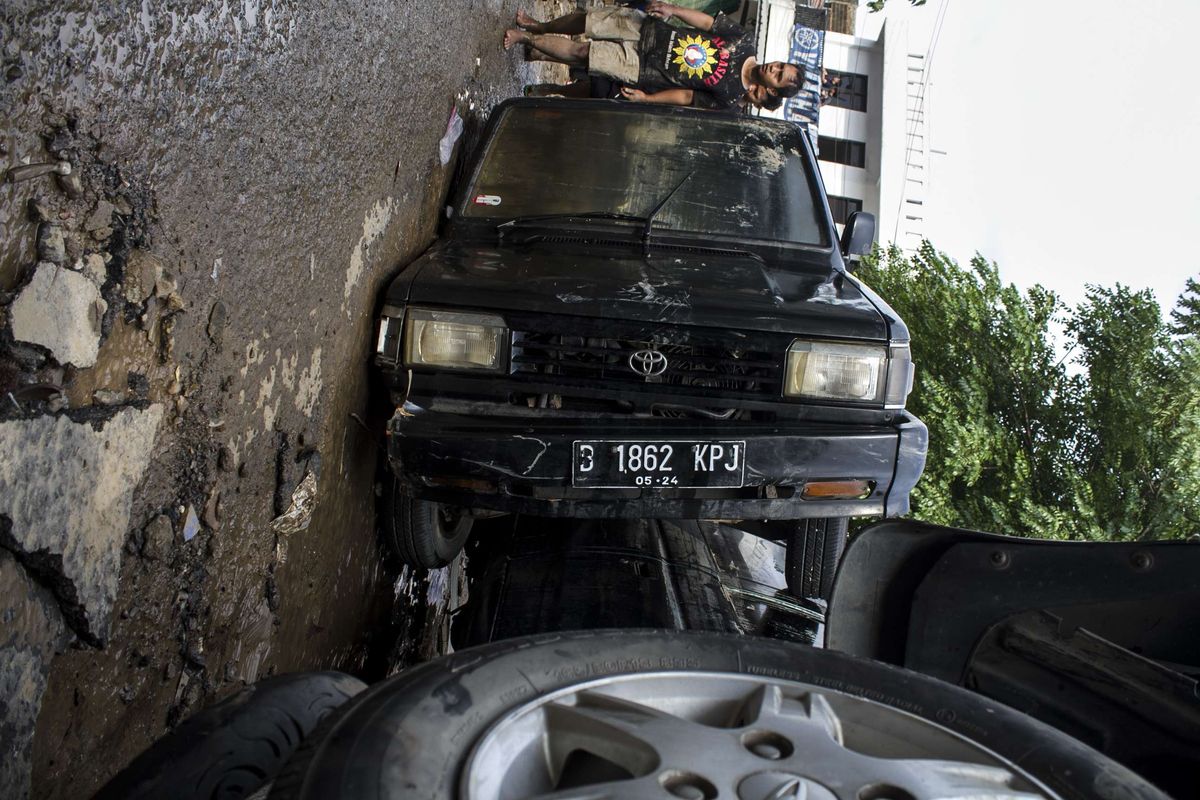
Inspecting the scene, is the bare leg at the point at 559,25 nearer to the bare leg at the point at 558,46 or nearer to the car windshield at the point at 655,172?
the bare leg at the point at 558,46

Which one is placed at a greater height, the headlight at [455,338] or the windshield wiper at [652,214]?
the windshield wiper at [652,214]

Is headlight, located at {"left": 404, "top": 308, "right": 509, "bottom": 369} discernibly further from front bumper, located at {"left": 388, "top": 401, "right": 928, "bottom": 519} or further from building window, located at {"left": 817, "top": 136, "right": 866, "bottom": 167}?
building window, located at {"left": 817, "top": 136, "right": 866, "bottom": 167}

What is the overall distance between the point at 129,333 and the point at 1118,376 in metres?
12.0

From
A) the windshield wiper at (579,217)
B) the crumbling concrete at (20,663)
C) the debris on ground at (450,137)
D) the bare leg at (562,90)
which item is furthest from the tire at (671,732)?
the bare leg at (562,90)

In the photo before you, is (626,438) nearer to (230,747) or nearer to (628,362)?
(628,362)

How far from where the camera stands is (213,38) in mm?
2109

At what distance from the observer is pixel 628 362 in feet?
9.55

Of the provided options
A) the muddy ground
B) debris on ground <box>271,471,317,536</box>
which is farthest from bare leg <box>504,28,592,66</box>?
debris on ground <box>271,471,317,536</box>

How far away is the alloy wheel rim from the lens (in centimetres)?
119

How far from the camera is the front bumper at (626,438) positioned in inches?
108

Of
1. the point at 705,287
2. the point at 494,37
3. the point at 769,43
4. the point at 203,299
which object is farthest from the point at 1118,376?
the point at 769,43

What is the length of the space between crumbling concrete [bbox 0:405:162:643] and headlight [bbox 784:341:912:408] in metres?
1.86

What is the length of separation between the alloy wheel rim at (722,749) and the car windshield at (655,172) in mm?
2466

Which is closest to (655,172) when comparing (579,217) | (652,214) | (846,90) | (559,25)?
(652,214)
